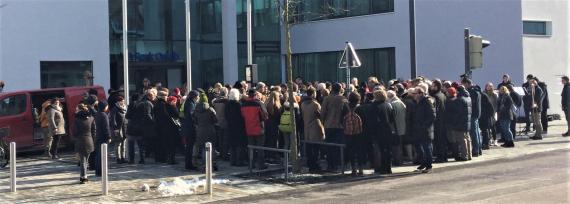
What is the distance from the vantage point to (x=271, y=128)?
15188mm

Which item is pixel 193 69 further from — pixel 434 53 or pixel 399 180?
pixel 399 180

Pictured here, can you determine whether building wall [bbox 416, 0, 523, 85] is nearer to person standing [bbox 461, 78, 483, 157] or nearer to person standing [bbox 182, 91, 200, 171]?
person standing [bbox 461, 78, 483, 157]

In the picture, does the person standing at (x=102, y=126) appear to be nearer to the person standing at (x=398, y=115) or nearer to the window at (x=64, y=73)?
the person standing at (x=398, y=115)

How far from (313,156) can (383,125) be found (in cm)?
157

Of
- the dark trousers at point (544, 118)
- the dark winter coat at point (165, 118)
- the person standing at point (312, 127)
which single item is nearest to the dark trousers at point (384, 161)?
the person standing at point (312, 127)

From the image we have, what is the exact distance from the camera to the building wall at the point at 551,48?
2809 cm

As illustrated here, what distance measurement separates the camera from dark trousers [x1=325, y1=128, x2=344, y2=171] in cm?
1405

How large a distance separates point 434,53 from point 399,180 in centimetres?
1527

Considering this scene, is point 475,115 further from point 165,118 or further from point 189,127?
point 165,118

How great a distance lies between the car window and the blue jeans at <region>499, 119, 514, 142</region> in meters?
11.9

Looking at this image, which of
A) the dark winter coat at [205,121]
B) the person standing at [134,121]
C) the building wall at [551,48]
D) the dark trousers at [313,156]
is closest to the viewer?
the dark trousers at [313,156]

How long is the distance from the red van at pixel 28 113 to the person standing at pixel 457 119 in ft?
29.4

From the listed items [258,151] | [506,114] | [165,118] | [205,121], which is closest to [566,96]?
[506,114]

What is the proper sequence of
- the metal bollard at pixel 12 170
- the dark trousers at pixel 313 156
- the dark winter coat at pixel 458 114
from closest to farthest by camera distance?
the metal bollard at pixel 12 170, the dark trousers at pixel 313 156, the dark winter coat at pixel 458 114
